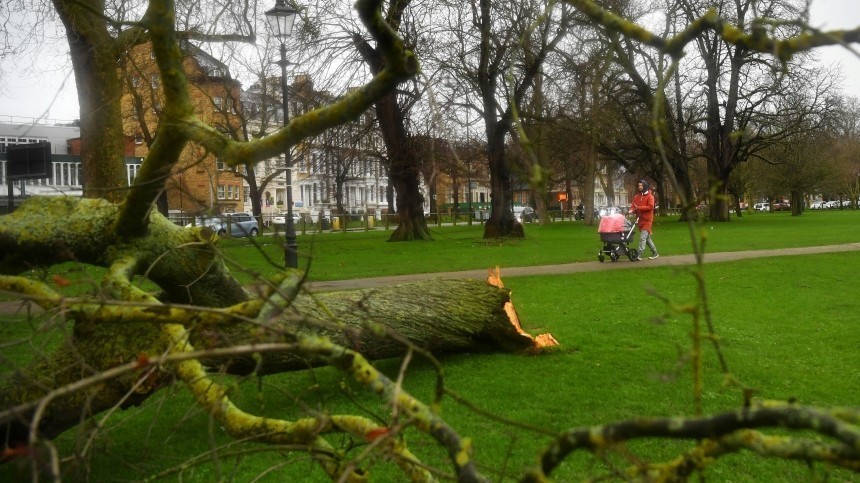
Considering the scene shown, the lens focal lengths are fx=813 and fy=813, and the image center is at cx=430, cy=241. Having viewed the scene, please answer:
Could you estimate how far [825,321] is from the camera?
32.9 feet

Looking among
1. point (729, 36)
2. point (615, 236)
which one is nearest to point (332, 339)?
point (729, 36)

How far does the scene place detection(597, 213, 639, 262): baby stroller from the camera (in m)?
18.4

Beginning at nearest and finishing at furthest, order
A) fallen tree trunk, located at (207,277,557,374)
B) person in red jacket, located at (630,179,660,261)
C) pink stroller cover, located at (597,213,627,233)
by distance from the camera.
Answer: fallen tree trunk, located at (207,277,557,374) < person in red jacket, located at (630,179,660,261) < pink stroller cover, located at (597,213,627,233)

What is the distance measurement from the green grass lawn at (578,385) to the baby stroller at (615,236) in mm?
4127

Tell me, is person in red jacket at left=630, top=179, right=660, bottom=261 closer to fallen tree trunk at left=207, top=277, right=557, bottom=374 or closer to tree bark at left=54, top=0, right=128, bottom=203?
fallen tree trunk at left=207, top=277, right=557, bottom=374

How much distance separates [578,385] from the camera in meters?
7.00

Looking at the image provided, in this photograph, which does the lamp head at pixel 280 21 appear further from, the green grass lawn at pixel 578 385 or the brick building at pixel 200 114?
the green grass lawn at pixel 578 385

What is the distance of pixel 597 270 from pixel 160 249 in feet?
42.8

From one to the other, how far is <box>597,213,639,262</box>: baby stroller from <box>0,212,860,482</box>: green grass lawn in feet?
13.5

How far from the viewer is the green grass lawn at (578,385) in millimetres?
4633

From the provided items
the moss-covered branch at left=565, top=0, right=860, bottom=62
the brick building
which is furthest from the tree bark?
the moss-covered branch at left=565, top=0, right=860, bottom=62

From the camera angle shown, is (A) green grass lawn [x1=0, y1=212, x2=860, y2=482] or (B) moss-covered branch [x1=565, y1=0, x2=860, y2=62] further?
(A) green grass lawn [x1=0, y1=212, x2=860, y2=482]

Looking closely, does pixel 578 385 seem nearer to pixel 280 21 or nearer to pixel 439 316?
pixel 439 316

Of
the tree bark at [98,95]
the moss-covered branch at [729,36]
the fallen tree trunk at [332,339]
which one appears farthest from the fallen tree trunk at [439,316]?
the tree bark at [98,95]
